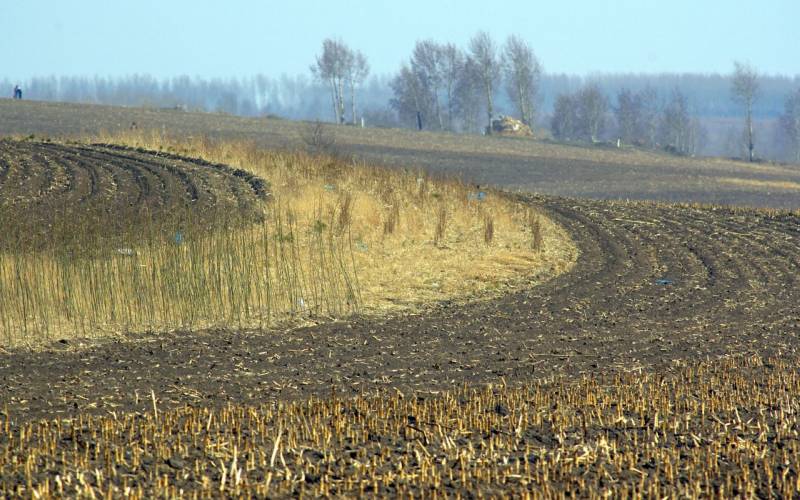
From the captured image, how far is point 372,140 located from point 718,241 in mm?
32143

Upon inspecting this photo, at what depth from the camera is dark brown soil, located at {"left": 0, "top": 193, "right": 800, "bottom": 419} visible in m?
10.8

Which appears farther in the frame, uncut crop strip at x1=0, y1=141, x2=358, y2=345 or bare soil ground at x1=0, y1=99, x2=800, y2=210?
bare soil ground at x1=0, y1=99, x2=800, y2=210

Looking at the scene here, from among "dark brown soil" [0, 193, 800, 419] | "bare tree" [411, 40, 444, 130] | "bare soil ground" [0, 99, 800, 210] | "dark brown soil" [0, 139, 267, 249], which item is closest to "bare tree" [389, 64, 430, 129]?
"bare tree" [411, 40, 444, 130]

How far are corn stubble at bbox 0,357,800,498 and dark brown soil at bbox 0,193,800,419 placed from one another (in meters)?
0.76

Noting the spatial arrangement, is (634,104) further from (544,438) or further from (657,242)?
(544,438)

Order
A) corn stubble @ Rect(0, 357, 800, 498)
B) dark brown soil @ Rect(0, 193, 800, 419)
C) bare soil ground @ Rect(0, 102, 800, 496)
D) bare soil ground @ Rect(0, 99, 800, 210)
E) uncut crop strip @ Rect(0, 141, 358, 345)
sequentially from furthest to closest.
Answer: bare soil ground @ Rect(0, 99, 800, 210)
uncut crop strip @ Rect(0, 141, 358, 345)
dark brown soil @ Rect(0, 193, 800, 419)
bare soil ground @ Rect(0, 102, 800, 496)
corn stubble @ Rect(0, 357, 800, 498)

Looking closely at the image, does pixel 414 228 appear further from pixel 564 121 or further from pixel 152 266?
pixel 564 121

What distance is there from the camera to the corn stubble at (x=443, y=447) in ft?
25.1

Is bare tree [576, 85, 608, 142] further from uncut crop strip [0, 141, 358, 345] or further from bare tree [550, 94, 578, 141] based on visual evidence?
uncut crop strip [0, 141, 358, 345]

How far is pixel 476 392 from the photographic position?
10664mm

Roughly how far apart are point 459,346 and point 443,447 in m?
4.53

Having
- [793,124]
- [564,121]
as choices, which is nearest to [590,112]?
[564,121]

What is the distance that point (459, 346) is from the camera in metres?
13.1

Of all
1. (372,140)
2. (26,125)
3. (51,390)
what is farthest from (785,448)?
(372,140)
